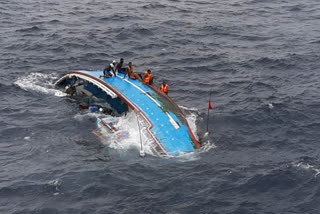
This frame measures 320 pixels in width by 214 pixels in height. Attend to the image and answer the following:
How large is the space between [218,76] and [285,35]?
14.8 metres

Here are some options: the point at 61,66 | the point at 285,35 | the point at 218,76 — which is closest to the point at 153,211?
the point at 218,76

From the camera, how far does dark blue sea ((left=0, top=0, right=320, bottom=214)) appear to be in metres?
29.3

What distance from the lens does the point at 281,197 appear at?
1142 inches

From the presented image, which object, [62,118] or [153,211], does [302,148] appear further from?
[62,118]

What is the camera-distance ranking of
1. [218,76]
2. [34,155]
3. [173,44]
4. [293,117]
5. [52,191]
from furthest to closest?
[173,44], [218,76], [293,117], [34,155], [52,191]

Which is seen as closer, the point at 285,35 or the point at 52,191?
the point at 52,191

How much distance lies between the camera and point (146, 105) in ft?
123

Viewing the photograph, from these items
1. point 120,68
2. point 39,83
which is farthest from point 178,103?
point 39,83

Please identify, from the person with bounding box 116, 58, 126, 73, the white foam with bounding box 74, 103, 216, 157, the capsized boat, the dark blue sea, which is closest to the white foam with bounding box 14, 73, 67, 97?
the dark blue sea

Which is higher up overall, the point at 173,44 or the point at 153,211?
the point at 173,44

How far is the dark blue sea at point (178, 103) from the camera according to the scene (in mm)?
29344

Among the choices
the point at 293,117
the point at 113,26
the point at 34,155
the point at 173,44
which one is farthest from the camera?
the point at 113,26

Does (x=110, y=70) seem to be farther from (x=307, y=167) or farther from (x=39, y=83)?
(x=307, y=167)

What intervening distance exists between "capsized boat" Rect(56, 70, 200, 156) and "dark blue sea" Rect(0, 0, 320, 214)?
3.60ft
